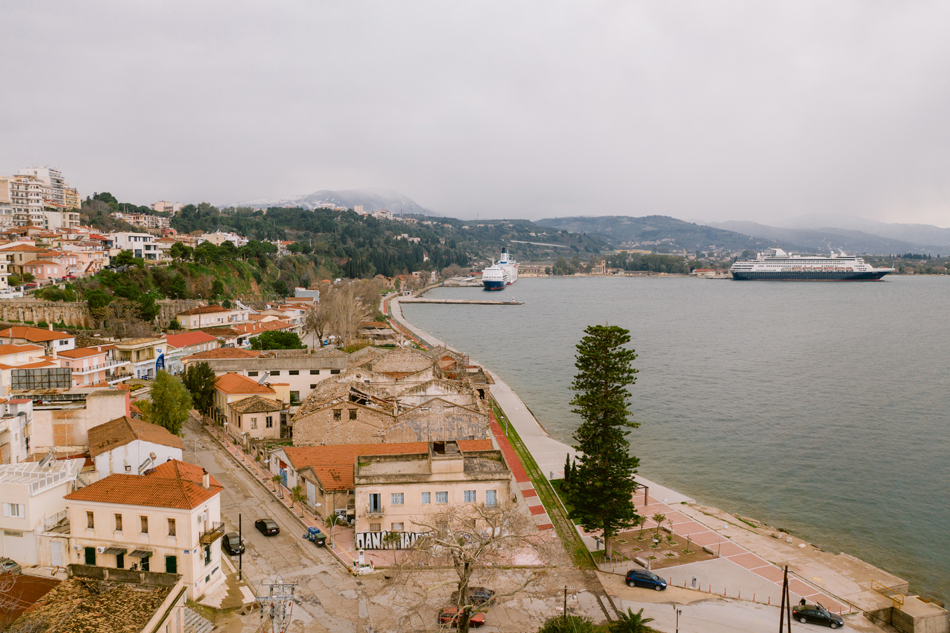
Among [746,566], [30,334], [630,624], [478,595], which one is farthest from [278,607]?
[30,334]

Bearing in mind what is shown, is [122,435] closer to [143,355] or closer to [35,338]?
[35,338]

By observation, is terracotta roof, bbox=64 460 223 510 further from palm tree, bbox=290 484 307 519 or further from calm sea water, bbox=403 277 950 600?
calm sea water, bbox=403 277 950 600

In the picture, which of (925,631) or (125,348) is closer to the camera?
(925,631)

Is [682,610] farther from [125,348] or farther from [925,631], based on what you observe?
[125,348]

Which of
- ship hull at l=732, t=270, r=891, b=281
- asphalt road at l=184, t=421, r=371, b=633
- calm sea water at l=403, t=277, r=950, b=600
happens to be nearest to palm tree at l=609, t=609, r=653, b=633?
asphalt road at l=184, t=421, r=371, b=633

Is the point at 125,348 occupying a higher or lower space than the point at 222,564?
higher

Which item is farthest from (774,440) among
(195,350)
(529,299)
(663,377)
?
(529,299)
